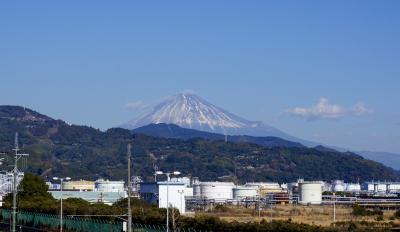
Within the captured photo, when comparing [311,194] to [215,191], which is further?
[215,191]

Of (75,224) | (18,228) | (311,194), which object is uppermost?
(311,194)

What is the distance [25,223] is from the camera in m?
59.4

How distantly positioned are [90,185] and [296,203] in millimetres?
43847

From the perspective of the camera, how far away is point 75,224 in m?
50.8

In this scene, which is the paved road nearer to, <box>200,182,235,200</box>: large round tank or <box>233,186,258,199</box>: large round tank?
<box>200,182,235,200</box>: large round tank

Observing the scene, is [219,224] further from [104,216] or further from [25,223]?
[25,223]

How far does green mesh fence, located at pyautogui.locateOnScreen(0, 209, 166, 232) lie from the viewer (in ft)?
150

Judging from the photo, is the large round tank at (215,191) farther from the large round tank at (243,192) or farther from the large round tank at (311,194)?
the large round tank at (311,194)

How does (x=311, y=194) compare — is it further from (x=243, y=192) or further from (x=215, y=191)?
(x=243, y=192)

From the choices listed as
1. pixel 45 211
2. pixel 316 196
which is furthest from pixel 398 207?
pixel 45 211

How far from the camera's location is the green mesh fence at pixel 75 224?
45.7m

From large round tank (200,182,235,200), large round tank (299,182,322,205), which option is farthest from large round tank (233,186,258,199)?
large round tank (299,182,322,205)

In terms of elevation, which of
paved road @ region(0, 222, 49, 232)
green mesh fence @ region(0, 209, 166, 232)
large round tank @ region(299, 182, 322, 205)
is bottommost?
paved road @ region(0, 222, 49, 232)

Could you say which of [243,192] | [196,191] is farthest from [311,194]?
[196,191]
